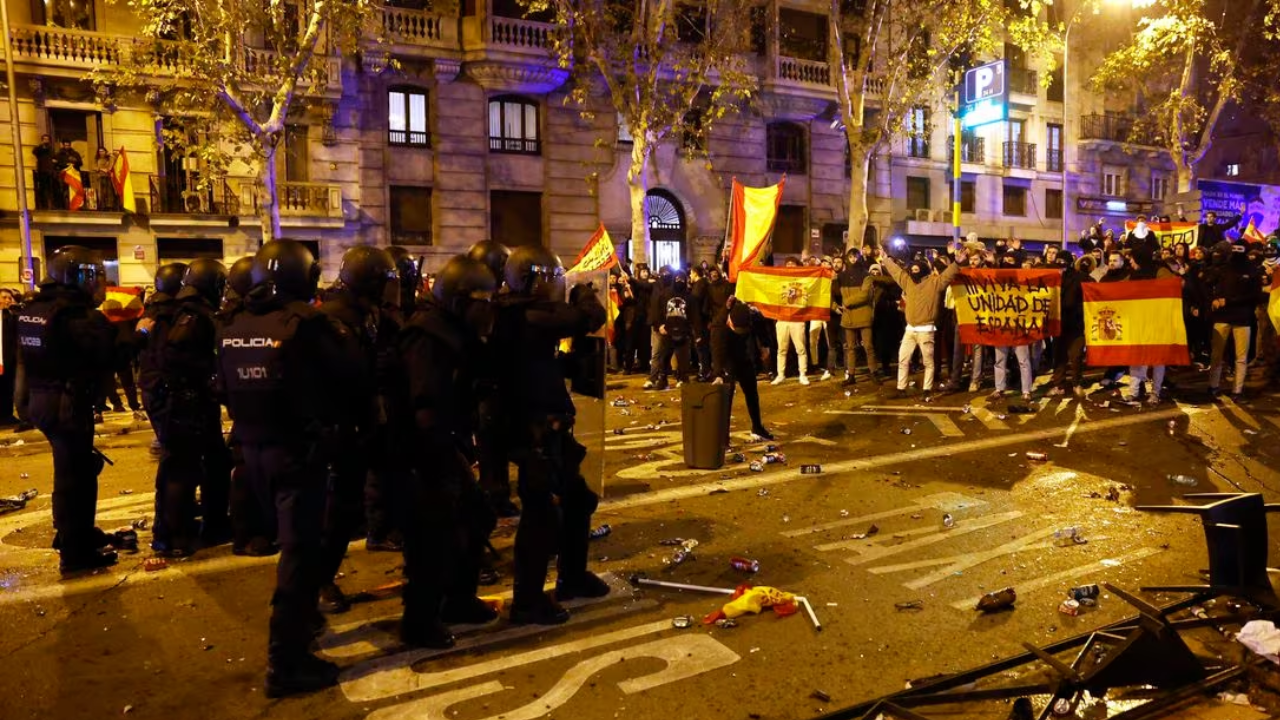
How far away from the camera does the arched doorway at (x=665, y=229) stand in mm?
30109

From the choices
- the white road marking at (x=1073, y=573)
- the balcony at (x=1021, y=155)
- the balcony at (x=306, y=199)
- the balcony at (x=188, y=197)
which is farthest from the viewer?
the balcony at (x=1021, y=155)

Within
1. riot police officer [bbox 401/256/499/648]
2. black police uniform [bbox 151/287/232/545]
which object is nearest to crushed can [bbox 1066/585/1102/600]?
riot police officer [bbox 401/256/499/648]

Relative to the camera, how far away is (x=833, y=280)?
1484 cm

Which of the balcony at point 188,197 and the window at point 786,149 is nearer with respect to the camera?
the balcony at point 188,197

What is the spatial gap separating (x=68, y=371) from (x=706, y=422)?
517 cm

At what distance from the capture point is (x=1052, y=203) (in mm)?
40438

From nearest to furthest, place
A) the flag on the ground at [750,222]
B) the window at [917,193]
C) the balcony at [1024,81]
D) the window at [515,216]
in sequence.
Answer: the flag on the ground at [750,222] → the window at [515,216] → the window at [917,193] → the balcony at [1024,81]

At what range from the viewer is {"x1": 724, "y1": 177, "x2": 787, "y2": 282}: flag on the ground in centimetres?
1260

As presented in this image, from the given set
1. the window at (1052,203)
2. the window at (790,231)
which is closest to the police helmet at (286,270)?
the window at (790,231)

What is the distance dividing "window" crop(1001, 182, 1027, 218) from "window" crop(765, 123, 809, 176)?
1173 centimetres

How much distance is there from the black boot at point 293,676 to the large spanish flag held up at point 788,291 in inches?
419

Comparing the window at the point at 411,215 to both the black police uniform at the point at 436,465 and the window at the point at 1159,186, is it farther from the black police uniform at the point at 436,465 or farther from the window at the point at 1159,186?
the window at the point at 1159,186

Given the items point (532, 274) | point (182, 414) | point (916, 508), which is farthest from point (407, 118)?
point (532, 274)

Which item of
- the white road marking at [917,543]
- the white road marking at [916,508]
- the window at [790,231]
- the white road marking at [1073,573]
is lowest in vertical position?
the white road marking at [1073,573]
